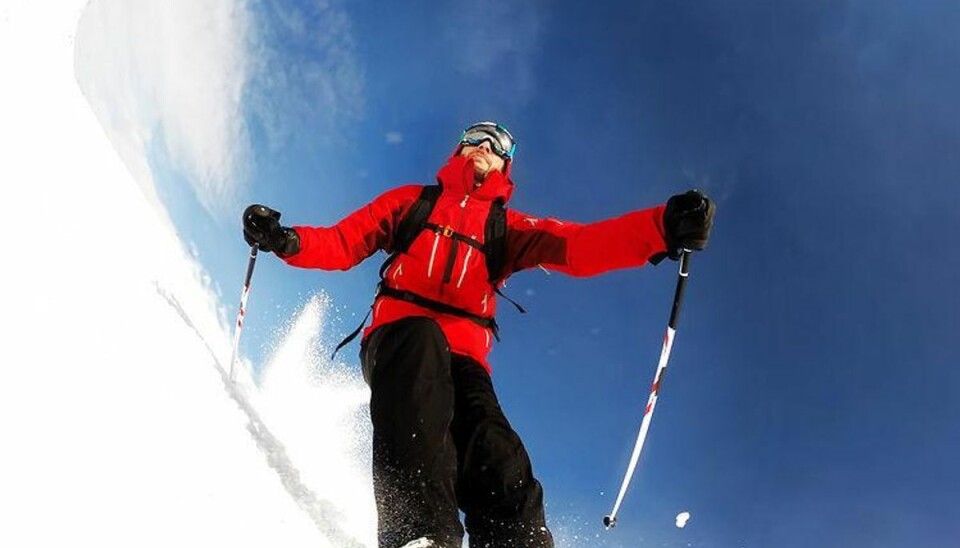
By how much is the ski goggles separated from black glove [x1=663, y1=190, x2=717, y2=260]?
2.03m

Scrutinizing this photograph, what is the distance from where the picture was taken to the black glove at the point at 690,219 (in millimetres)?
3932

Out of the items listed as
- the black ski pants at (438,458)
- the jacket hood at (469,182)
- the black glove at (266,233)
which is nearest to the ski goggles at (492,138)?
the jacket hood at (469,182)

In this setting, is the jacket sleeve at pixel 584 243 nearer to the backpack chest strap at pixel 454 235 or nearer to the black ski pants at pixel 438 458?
the backpack chest strap at pixel 454 235

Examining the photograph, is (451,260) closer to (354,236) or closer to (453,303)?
(453,303)

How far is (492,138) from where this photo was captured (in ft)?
19.1

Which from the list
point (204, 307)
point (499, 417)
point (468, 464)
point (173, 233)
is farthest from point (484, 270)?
point (173, 233)

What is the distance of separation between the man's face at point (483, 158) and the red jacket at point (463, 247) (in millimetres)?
76

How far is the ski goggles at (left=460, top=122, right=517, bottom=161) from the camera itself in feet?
18.9

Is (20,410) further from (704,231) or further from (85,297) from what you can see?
(704,231)

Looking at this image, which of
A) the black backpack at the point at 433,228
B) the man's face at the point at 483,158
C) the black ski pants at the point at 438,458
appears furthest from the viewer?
the man's face at the point at 483,158

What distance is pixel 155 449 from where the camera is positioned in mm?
2844

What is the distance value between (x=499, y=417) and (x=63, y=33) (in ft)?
36.4

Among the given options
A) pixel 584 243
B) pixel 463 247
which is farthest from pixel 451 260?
pixel 584 243

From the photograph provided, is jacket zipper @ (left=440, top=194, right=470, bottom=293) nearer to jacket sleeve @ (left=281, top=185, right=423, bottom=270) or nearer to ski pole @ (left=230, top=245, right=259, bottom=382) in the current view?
jacket sleeve @ (left=281, top=185, right=423, bottom=270)
